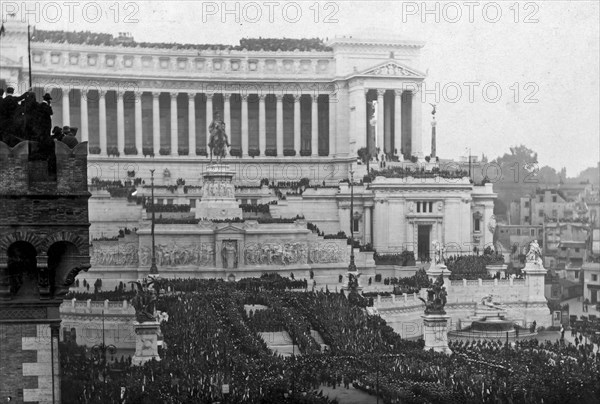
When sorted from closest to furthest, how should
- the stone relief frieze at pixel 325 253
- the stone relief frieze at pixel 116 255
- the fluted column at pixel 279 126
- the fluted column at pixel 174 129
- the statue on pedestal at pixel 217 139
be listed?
1. the stone relief frieze at pixel 116 255
2. the stone relief frieze at pixel 325 253
3. the statue on pedestal at pixel 217 139
4. the fluted column at pixel 174 129
5. the fluted column at pixel 279 126

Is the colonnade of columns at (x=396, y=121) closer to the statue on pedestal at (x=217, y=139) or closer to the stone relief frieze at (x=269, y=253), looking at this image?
the statue on pedestal at (x=217, y=139)

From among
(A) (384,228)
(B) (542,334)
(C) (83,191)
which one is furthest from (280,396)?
(A) (384,228)

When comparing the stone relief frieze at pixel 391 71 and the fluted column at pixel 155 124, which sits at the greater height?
the stone relief frieze at pixel 391 71

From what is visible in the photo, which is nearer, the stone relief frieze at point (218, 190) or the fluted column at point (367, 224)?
the stone relief frieze at point (218, 190)

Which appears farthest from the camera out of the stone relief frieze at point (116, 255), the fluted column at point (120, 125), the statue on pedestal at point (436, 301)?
the fluted column at point (120, 125)

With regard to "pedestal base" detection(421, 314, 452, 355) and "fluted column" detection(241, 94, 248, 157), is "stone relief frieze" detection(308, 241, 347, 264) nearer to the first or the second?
"pedestal base" detection(421, 314, 452, 355)

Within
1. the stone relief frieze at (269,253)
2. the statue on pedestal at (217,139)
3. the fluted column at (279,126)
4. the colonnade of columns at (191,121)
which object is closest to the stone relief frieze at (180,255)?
the stone relief frieze at (269,253)

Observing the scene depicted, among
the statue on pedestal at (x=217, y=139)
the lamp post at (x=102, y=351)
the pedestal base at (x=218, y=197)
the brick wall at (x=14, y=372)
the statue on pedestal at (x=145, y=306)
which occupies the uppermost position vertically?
the statue on pedestal at (x=217, y=139)
